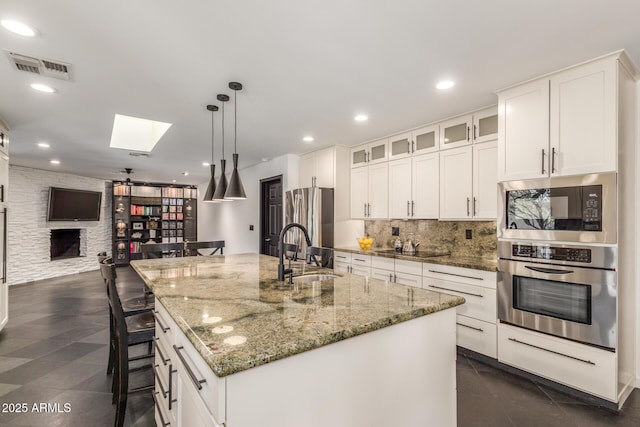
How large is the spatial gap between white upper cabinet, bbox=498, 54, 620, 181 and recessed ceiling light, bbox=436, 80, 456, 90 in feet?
1.63

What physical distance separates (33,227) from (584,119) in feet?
30.2

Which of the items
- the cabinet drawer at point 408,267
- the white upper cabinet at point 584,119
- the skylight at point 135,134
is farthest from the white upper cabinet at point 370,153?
the skylight at point 135,134

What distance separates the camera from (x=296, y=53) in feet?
6.83

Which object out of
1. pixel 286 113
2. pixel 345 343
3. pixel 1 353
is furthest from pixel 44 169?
pixel 345 343

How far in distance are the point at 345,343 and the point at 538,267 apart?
2050mm

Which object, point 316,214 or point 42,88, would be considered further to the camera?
point 316,214

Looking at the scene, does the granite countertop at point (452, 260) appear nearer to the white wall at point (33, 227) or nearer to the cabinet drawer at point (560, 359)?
the cabinet drawer at point (560, 359)

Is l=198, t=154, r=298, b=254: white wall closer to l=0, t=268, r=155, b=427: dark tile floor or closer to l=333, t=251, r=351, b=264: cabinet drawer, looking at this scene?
l=333, t=251, r=351, b=264: cabinet drawer

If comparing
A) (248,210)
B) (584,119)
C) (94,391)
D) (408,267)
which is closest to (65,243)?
(248,210)

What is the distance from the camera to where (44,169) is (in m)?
6.79

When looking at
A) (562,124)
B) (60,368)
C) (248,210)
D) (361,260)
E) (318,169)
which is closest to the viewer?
(562,124)

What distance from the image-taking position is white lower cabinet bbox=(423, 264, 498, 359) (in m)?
2.74

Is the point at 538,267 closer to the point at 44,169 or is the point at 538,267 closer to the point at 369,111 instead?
the point at 369,111

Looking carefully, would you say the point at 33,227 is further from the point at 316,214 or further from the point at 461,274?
the point at 461,274
